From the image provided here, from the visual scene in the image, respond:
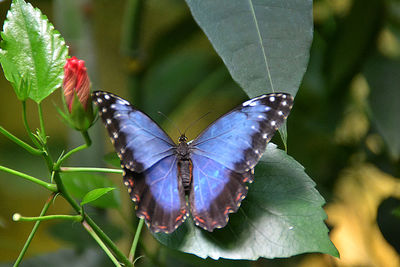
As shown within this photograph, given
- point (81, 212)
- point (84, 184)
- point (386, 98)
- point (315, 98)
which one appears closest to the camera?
point (81, 212)

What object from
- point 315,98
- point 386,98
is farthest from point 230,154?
point 315,98

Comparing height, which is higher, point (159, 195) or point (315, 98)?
point (159, 195)

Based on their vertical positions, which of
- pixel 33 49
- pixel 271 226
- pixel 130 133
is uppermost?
pixel 33 49

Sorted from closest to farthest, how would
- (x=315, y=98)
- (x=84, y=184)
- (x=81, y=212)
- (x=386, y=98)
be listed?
(x=81, y=212) < (x=84, y=184) < (x=386, y=98) < (x=315, y=98)

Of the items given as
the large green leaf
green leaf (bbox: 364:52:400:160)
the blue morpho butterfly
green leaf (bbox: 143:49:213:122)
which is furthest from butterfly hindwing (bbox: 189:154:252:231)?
green leaf (bbox: 143:49:213:122)

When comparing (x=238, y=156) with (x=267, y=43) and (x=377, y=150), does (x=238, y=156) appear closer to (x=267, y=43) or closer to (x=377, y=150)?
(x=267, y=43)

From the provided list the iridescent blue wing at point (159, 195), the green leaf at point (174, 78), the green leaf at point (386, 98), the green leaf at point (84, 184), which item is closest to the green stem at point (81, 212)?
the iridescent blue wing at point (159, 195)

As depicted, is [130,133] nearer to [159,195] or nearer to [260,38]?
[159,195]
